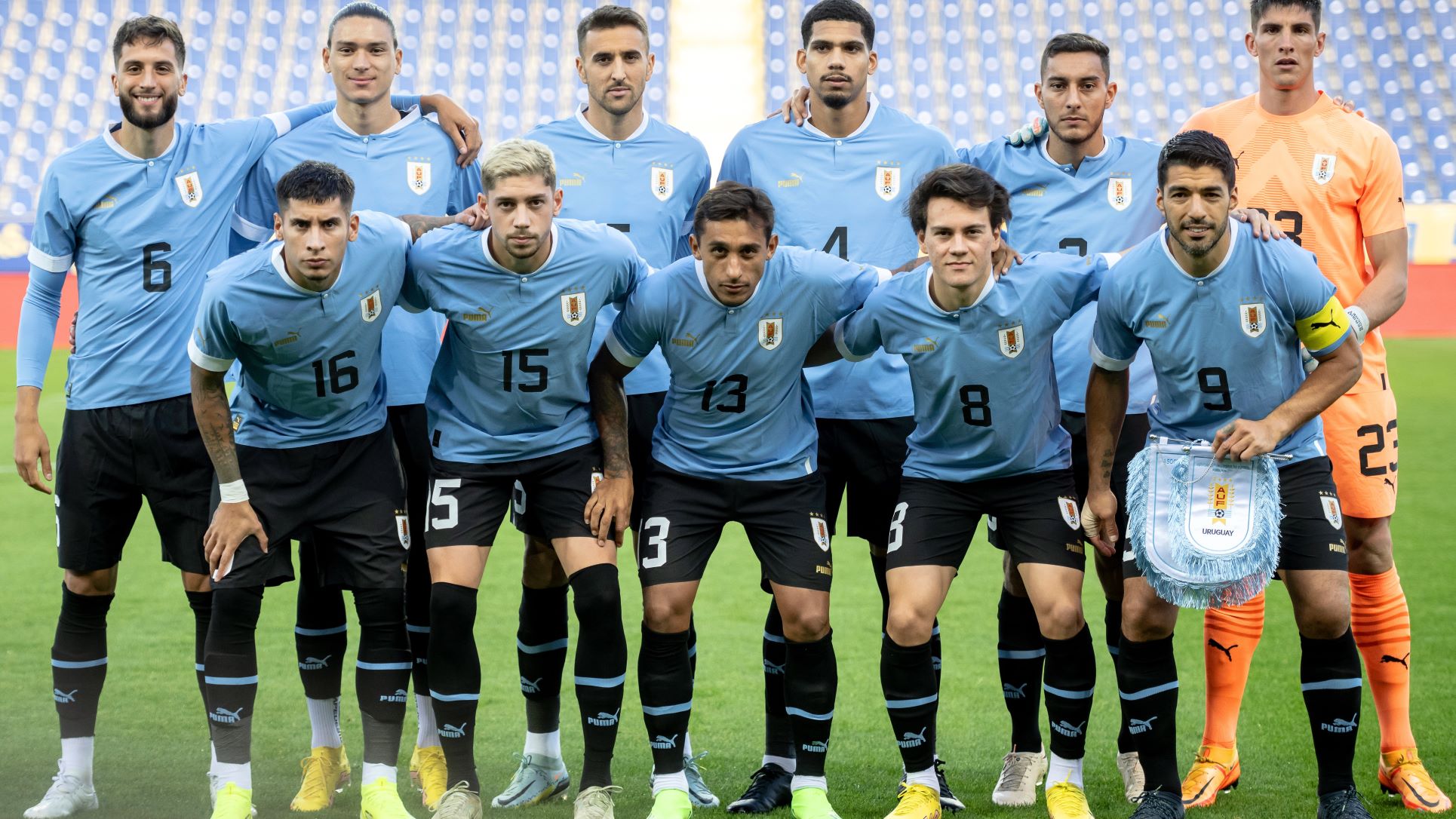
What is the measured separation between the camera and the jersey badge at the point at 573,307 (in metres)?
3.94

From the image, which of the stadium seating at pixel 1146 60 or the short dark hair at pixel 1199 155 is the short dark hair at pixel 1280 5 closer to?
the short dark hair at pixel 1199 155

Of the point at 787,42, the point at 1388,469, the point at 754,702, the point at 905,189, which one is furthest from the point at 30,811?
the point at 787,42

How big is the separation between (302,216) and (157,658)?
3192mm

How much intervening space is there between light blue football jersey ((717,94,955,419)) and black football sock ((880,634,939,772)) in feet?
2.60

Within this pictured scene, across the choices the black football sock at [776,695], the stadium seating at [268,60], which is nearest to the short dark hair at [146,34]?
the black football sock at [776,695]

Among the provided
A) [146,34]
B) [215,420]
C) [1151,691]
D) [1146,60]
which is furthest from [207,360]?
[1146,60]

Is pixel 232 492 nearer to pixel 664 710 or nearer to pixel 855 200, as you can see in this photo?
pixel 664 710

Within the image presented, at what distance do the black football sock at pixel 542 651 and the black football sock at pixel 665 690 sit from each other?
52 cm

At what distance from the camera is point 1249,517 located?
11.8 ft

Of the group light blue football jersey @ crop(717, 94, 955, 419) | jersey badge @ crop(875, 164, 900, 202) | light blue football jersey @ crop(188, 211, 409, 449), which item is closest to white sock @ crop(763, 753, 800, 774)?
light blue football jersey @ crop(717, 94, 955, 419)

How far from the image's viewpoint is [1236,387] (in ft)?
12.1

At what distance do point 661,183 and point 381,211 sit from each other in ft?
2.86

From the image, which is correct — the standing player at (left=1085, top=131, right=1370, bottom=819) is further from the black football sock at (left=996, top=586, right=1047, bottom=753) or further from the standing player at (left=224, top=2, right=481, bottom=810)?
the standing player at (left=224, top=2, right=481, bottom=810)

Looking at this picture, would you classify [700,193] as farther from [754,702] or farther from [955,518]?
[754,702]
